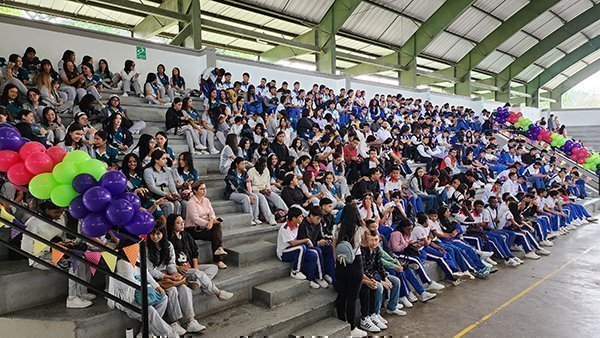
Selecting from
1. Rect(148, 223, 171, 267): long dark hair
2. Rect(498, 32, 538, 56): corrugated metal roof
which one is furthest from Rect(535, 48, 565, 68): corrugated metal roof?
Rect(148, 223, 171, 267): long dark hair

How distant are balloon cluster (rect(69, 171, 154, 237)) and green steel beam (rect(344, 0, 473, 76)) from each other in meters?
15.1

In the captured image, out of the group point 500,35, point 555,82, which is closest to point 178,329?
point 500,35

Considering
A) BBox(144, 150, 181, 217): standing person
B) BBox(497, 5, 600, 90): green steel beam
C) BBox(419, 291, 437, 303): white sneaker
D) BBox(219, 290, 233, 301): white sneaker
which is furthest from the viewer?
BBox(497, 5, 600, 90): green steel beam

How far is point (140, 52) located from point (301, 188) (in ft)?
18.0

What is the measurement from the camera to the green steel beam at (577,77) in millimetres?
24781

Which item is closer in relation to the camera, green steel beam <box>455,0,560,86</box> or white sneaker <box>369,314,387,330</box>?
white sneaker <box>369,314,387,330</box>

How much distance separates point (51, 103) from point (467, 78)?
18875 millimetres

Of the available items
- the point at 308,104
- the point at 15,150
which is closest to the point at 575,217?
the point at 308,104

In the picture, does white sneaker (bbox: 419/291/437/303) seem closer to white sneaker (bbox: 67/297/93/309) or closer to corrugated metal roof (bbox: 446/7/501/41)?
white sneaker (bbox: 67/297/93/309)

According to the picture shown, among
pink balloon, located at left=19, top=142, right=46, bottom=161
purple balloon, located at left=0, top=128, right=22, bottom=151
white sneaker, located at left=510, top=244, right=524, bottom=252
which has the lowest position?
white sneaker, located at left=510, top=244, right=524, bottom=252

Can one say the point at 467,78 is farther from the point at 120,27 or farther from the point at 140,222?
the point at 140,222

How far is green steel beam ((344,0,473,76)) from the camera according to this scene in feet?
49.0

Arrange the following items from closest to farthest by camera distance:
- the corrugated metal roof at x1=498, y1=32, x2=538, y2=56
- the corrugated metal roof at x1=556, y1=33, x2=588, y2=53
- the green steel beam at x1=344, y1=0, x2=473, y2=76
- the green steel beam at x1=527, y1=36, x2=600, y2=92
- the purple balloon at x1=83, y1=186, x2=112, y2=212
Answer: the purple balloon at x1=83, y1=186, x2=112, y2=212 < the green steel beam at x1=344, y1=0, x2=473, y2=76 < the corrugated metal roof at x1=498, y1=32, x2=538, y2=56 < the corrugated metal roof at x1=556, y1=33, x2=588, y2=53 < the green steel beam at x1=527, y1=36, x2=600, y2=92

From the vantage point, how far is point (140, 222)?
114 inches
